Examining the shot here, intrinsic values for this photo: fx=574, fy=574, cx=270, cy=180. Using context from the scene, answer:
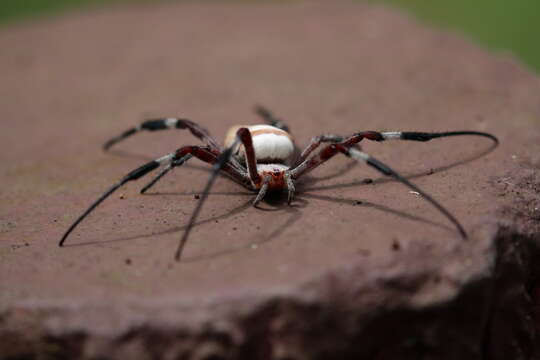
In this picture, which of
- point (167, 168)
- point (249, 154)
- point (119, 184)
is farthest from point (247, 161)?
point (119, 184)

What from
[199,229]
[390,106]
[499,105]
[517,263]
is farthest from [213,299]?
[499,105]

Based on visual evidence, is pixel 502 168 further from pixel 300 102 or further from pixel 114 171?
pixel 114 171

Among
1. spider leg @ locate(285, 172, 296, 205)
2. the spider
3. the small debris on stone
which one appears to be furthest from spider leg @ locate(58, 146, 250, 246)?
the small debris on stone

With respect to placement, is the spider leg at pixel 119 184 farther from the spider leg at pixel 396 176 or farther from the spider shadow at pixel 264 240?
the spider leg at pixel 396 176

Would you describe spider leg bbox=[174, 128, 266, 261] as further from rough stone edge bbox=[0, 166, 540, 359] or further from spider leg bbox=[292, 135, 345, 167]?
rough stone edge bbox=[0, 166, 540, 359]

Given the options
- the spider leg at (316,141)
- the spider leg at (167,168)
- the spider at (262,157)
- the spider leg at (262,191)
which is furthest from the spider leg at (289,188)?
the spider leg at (167,168)

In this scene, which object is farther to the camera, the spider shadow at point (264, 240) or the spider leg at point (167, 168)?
the spider leg at point (167, 168)
